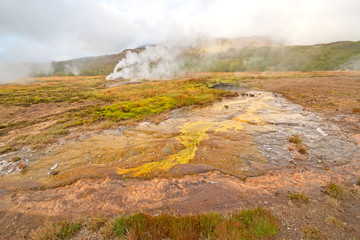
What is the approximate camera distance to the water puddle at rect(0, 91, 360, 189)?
8.27 m

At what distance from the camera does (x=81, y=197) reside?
255 inches

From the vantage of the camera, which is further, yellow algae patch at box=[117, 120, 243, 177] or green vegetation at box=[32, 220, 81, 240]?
yellow algae patch at box=[117, 120, 243, 177]

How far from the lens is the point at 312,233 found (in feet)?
14.8

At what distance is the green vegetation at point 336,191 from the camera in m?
6.06

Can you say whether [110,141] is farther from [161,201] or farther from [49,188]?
[161,201]

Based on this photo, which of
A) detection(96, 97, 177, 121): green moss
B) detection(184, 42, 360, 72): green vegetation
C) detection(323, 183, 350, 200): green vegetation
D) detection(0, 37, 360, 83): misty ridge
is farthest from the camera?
detection(184, 42, 360, 72): green vegetation

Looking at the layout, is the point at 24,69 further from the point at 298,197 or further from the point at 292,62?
the point at 292,62

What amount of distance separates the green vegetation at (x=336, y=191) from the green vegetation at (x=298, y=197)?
1.21m

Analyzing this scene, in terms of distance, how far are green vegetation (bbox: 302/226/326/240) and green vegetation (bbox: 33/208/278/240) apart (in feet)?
2.64

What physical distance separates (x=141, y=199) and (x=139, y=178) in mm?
1552

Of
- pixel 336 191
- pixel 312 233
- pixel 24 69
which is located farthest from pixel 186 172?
pixel 24 69

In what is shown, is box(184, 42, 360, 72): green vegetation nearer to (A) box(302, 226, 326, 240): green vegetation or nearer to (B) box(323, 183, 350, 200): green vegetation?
(B) box(323, 183, 350, 200): green vegetation

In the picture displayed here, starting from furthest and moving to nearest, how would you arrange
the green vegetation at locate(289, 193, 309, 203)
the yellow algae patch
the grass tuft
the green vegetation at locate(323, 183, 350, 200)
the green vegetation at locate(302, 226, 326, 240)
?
the yellow algae patch, the green vegetation at locate(323, 183, 350, 200), the green vegetation at locate(289, 193, 309, 203), the green vegetation at locate(302, 226, 326, 240), the grass tuft

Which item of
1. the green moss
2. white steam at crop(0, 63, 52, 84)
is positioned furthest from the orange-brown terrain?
white steam at crop(0, 63, 52, 84)
